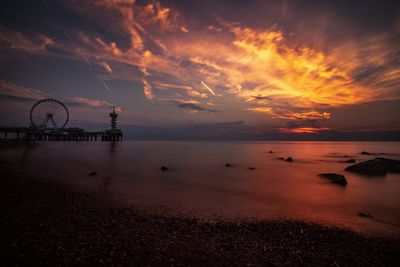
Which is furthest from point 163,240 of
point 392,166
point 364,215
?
point 392,166

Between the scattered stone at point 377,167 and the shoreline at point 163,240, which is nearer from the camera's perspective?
the shoreline at point 163,240

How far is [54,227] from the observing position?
27.0 feet

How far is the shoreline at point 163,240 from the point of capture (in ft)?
21.1

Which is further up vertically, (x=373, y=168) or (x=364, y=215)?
(x=373, y=168)

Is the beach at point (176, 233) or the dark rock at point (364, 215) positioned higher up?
the beach at point (176, 233)

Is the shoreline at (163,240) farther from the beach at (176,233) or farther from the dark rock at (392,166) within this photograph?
the dark rock at (392,166)

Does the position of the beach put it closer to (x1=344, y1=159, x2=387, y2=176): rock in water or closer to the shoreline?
the shoreline

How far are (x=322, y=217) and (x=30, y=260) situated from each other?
13.7 m

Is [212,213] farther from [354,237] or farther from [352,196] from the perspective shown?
[352,196]

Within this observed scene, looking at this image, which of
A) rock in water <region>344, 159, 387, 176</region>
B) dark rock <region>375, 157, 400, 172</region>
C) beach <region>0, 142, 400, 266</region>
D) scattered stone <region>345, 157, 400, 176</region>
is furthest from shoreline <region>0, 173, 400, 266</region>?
dark rock <region>375, 157, 400, 172</region>

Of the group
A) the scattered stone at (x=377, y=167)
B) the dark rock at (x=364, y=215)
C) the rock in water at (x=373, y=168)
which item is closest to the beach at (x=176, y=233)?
the dark rock at (x=364, y=215)

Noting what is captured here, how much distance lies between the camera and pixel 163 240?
25.6ft

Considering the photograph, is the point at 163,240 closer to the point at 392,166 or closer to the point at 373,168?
the point at 373,168

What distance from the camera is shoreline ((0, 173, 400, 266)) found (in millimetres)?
6426
